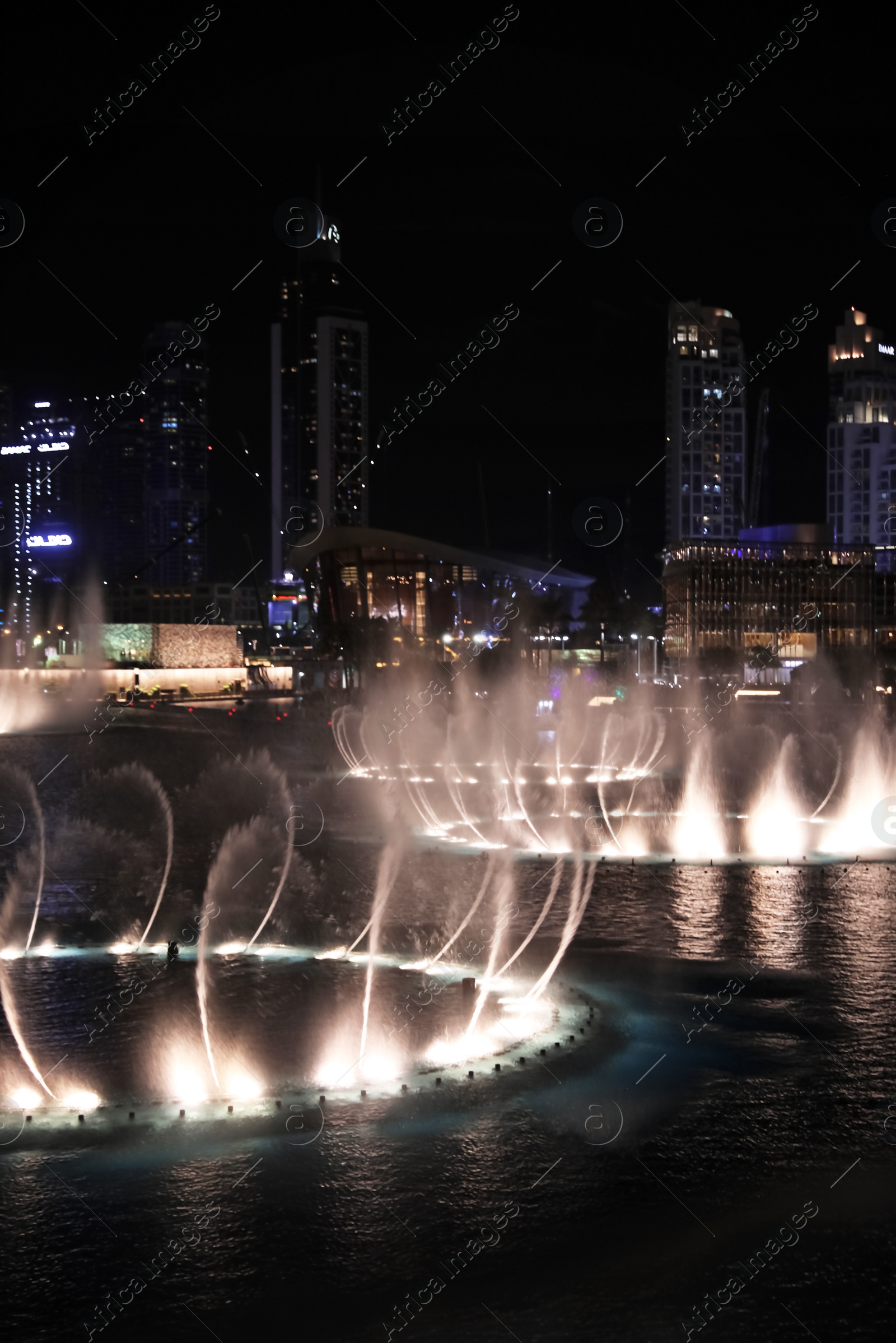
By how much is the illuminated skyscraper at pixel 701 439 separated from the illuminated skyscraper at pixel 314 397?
51.5 meters

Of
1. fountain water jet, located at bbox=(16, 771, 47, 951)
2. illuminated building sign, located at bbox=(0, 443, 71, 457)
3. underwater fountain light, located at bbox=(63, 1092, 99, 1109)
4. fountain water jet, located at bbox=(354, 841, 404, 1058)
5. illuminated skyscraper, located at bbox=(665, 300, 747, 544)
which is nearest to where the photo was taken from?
underwater fountain light, located at bbox=(63, 1092, 99, 1109)

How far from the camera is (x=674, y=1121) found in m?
7.66

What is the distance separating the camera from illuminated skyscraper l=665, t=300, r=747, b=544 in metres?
136

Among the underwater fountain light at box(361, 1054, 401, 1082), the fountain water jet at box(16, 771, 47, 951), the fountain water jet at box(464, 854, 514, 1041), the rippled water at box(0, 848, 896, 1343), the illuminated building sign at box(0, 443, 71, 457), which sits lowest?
the rippled water at box(0, 848, 896, 1343)

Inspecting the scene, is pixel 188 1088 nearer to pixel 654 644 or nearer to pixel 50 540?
pixel 654 644

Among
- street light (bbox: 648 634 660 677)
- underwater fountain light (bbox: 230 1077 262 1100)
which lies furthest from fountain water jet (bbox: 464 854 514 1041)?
street light (bbox: 648 634 660 677)

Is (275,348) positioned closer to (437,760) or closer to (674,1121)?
(437,760)

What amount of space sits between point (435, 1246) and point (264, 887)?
30.8ft

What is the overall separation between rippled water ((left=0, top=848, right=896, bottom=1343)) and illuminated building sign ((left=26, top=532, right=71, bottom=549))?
307 feet

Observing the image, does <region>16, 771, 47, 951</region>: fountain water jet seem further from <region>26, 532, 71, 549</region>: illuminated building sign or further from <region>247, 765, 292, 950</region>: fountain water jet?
<region>26, 532, 71, 549</region>: illuminated building sign

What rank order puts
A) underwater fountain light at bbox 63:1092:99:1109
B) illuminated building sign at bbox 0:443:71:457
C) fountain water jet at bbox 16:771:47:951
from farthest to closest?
illuminated building sign at bbox 0:443:71:457
fountain water jet at bbox 16:771:47:951
underwater fountain light at bbox 63:1092:99:1109

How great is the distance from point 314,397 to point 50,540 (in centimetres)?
7869

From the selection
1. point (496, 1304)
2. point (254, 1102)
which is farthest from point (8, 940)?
point (496, 1304)

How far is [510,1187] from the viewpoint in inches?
266
